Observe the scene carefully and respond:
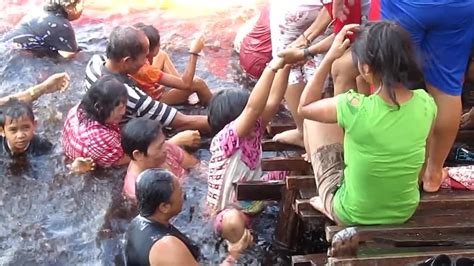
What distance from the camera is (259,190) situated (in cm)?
448

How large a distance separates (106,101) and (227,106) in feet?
3.04

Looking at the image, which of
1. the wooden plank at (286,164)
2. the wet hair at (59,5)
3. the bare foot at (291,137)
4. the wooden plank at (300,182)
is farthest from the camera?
the wet hair at (59,5)

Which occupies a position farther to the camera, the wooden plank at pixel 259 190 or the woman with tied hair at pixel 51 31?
the woman with tied hair at pixel 51 31

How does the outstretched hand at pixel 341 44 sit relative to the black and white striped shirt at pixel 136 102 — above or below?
above

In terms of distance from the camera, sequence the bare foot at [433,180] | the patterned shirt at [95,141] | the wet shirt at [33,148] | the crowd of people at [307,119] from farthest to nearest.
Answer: the wet shirt at [33,148], the patterned shirt at [95,141], the bare foot at [433,180], the crowd of people at [307,119]

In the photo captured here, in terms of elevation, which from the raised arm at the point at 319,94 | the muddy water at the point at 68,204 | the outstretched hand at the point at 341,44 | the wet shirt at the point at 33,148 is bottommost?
the muddy water at the point at 68,204

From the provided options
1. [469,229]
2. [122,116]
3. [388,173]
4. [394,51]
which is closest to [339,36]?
[394,51]

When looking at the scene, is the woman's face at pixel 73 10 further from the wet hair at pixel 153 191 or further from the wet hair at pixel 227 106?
the wet hair at pixel 153 191

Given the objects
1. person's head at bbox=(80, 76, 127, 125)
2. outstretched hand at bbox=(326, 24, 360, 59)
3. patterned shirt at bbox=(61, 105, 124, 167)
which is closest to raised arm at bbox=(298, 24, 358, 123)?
outstretched hand at bbox=(326, 24, 360, 59)

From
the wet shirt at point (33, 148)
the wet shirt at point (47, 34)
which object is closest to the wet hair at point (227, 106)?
the wet shirt at point (33, 148)

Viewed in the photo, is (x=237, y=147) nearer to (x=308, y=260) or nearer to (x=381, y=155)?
(x=308, y=260)

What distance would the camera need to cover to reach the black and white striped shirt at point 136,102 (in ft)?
18.1

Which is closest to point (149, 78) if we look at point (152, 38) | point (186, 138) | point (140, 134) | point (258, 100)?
point (152, 38)

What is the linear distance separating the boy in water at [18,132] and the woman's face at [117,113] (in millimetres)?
558
